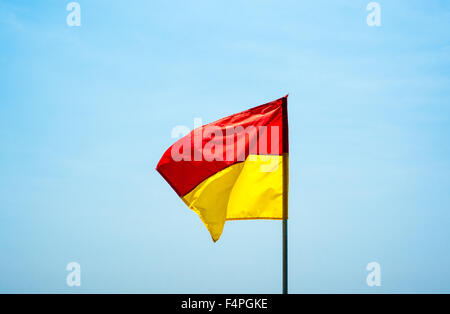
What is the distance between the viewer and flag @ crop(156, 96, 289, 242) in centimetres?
2270

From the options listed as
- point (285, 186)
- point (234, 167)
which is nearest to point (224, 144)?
point (234, 167)

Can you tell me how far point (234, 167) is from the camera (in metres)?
23.3

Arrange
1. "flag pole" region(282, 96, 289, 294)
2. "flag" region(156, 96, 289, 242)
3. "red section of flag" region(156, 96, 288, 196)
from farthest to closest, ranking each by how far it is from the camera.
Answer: "red section of flag" region(156, 96, 288, 196)
"flag" region(156, 96, 289, 242)
"flag pole" region(282, 96, 289, 294)

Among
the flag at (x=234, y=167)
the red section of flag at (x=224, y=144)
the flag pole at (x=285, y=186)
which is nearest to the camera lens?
the flag pole at (x=285, y=186)

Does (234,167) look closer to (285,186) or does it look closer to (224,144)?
(224,144)

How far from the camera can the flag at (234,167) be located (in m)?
22.7

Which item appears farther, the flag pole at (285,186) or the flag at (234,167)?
the flag at (234,167)

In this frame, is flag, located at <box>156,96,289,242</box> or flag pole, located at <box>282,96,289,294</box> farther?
flag, located at <box>156,96,289,242</box>

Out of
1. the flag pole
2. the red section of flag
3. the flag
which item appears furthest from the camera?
the red section of flag
